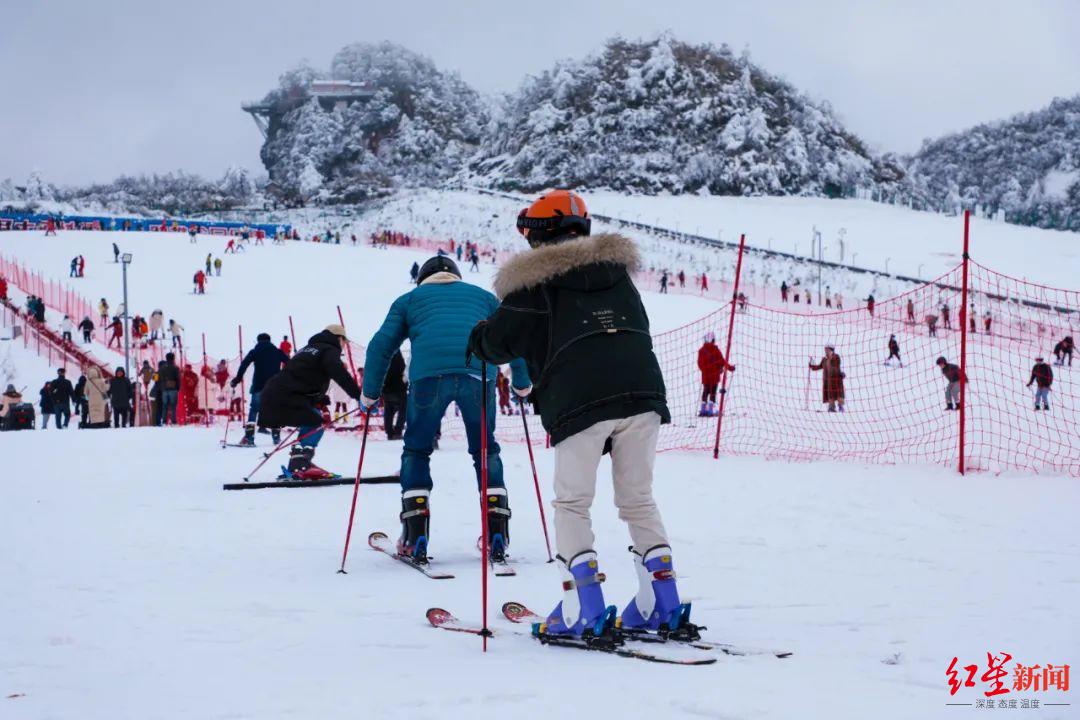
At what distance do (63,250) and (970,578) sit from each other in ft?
152

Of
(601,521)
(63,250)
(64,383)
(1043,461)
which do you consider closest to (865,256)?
(63,250)

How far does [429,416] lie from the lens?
203 inches

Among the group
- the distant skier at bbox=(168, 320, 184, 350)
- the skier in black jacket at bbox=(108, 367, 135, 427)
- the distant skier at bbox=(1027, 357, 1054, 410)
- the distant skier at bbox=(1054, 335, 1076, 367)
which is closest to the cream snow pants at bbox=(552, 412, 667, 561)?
the distant skier at bbox=(1027, 357, 1054, 410)

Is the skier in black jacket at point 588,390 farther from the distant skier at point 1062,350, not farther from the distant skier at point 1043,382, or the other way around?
the distant skier at point 1062,350

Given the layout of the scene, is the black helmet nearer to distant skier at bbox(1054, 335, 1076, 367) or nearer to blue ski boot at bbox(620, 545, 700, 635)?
blue ski boot at bbox(620, 545, 700, 635)

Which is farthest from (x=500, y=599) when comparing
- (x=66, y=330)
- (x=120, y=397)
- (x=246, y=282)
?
(x=246, y=282)

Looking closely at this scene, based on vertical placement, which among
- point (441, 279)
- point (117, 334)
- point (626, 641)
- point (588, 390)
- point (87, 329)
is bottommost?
point (626, 641)

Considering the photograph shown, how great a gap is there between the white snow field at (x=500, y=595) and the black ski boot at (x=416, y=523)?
0.14m

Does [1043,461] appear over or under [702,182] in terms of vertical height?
under

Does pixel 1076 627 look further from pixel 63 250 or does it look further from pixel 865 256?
pixel 865 256

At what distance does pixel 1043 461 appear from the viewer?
9.04m

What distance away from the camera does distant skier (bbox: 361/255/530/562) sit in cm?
514

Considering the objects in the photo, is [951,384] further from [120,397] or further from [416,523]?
[120,397]

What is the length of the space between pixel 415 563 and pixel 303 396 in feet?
12.2
